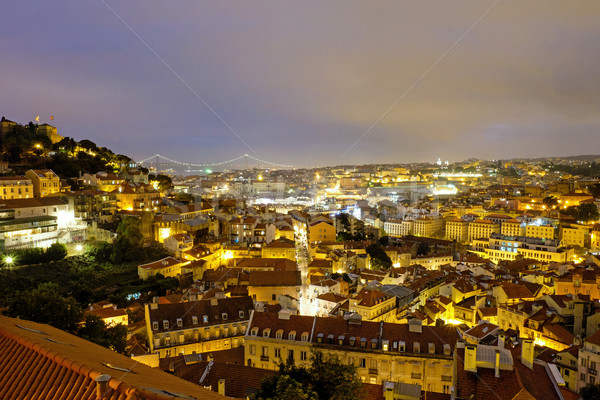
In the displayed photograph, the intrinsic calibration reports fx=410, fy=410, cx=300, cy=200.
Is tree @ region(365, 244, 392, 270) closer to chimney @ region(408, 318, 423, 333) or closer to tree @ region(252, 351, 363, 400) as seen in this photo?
chimney @ region(408, 318, 423, 333)

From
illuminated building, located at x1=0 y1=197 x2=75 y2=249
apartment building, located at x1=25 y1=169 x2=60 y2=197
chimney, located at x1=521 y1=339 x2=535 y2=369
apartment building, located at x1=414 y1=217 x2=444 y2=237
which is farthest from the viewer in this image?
apartment building, located at x1=414 y1=217 x2=444 y2=237

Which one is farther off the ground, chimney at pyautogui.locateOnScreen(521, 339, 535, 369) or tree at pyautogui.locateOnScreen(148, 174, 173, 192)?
tree at pyautogui.locateOnScreen(148, 174, 173, 192)

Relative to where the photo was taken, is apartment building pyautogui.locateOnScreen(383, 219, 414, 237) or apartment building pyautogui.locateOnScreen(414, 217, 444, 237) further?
apartment building pyautogui.locateOnScreen(383, 219, 414, 237)

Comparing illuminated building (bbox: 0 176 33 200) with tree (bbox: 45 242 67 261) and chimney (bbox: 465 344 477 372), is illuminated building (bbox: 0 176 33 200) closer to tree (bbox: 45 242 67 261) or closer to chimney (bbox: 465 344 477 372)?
tree (bbox: 45 242 67 261)

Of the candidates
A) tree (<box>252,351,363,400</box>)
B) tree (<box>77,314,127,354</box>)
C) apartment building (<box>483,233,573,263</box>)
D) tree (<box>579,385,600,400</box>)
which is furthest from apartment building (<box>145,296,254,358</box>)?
apartment building (<box>483,233,573,263</box>)

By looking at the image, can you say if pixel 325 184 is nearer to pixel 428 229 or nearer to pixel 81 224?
pixel 428 229

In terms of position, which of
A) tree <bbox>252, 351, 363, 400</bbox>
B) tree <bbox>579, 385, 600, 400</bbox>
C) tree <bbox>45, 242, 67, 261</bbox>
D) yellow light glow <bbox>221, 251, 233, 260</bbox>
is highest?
tree <bbox>252, 351, 363, 400</bbox>

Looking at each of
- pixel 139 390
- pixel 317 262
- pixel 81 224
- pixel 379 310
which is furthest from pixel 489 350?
pixel 81 224

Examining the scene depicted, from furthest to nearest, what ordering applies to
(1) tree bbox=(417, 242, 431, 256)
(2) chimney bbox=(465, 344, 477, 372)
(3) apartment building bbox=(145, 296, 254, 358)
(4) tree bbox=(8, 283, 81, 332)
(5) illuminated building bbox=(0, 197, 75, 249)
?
(1) tree bbox=(417, 242, 431, 256), (5) illuminated building bbox=(0, 197, 75, 249), (3) apartment building bbox=(145, 296, 254, 358), (4) tree bbox=(8, 283, 81, 332), (2) chimney bbox=(465, 344, 477, 372)
